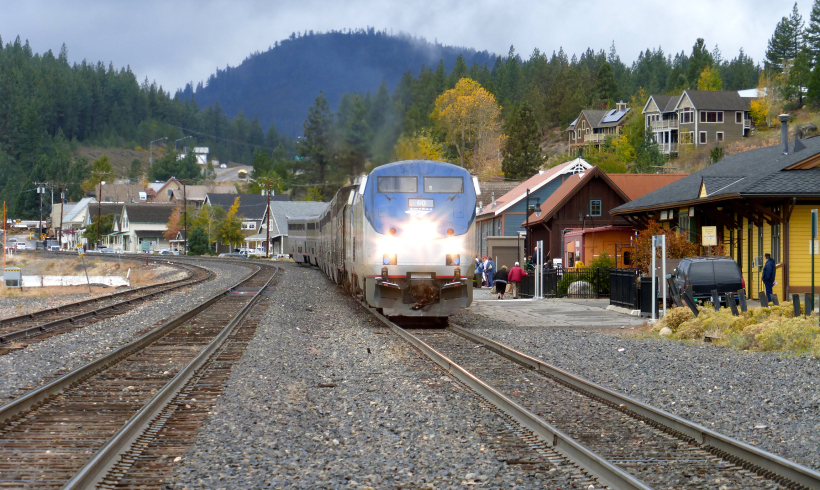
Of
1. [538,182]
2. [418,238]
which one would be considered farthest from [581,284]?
[538,182]

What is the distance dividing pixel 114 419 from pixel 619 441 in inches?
200

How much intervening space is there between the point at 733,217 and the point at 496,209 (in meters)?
27.5

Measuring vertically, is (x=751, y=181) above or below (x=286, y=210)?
below

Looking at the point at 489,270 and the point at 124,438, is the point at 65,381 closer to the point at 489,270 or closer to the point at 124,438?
the point at 124,438

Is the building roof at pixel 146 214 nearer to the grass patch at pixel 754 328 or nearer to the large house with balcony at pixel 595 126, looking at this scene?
the large house with balcony at pixel 595 126

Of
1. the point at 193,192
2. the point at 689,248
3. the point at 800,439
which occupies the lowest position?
the point at 800,439

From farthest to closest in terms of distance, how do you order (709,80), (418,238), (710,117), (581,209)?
(709,80)
(710,117)
(581,209)
(418,238)

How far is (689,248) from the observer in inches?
1131

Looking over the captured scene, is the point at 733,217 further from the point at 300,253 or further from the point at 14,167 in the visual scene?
the point at 14,167

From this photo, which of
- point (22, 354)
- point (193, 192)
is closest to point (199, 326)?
point (22, 354)

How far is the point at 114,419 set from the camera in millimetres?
8164

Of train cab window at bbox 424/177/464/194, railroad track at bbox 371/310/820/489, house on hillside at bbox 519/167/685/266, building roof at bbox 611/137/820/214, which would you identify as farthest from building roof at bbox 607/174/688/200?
railroad track at bbox 371/310/820/489

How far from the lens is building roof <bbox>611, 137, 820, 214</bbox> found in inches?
956

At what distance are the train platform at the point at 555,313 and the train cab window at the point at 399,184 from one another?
4320mm
